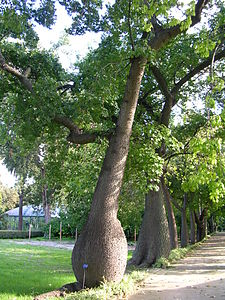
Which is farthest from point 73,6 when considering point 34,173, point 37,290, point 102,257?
point 34,173

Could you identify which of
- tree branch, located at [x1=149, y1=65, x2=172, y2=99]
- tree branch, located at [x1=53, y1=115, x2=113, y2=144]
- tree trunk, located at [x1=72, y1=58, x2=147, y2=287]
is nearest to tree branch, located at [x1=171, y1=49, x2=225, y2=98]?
Answer: tree branch, located at [x1=149, y1=65, x2=172, y2=99]

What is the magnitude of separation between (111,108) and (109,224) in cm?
552

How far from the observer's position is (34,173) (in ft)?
113

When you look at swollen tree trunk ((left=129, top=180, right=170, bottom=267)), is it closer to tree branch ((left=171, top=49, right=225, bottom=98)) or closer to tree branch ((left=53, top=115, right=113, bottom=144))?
tree branch ((left=171, top=49, right=225, bottom=98))

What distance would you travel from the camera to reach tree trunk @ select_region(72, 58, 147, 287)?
7434 mm

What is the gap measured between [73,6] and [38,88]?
2.83 metres

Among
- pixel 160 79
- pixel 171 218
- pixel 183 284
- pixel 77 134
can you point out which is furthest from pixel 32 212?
pixel 183 284

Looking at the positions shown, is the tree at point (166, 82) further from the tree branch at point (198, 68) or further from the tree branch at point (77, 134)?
the tree branch at point (77, 134)

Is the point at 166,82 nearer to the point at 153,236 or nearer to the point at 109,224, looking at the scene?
the point at 153,236

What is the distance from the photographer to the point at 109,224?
7.80 m

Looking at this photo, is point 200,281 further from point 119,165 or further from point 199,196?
point 199,196

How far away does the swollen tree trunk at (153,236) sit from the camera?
13852 millimetres

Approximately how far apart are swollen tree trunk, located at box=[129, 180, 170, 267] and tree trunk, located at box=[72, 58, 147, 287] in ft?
20.6

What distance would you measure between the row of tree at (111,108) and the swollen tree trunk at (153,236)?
40 mm
